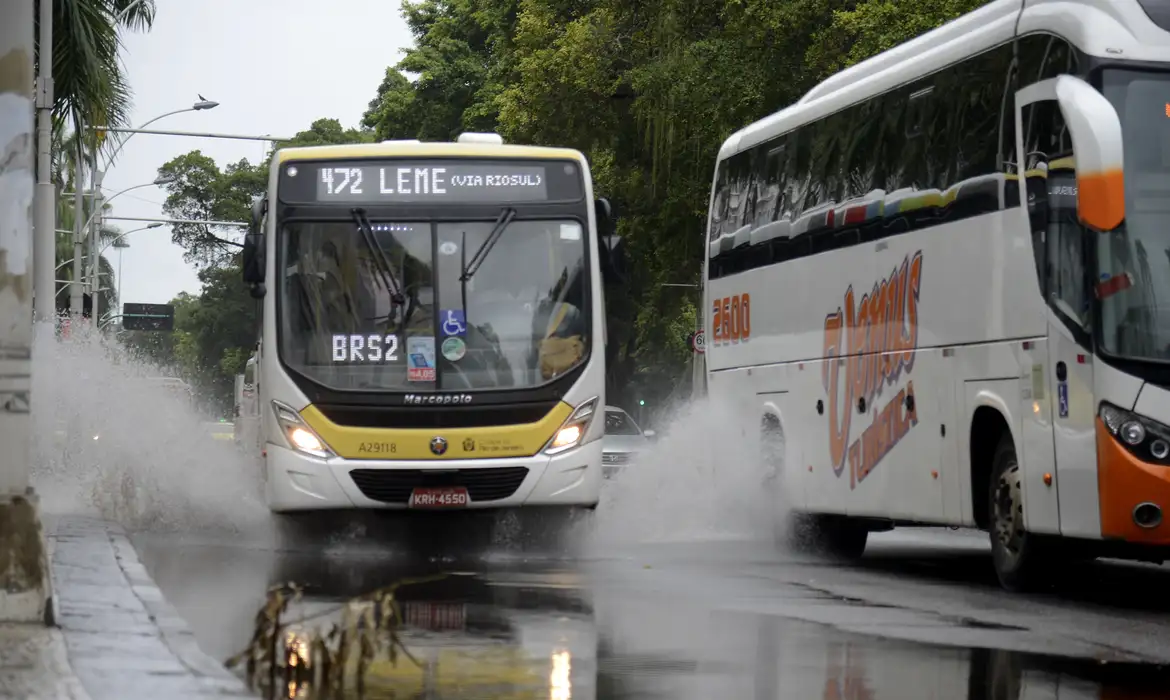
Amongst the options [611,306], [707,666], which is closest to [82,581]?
[707,666]

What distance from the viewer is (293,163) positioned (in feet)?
58.2

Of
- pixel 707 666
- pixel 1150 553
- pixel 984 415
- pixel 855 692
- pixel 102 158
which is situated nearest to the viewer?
pixel 855 692

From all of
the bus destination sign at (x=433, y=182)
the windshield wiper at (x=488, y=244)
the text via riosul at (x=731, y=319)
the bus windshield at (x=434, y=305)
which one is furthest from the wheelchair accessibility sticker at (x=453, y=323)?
the text via riosul at (x=731, y=319)

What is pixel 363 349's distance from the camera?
17.3m

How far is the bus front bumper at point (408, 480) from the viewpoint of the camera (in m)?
17.0

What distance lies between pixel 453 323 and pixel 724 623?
6.24m

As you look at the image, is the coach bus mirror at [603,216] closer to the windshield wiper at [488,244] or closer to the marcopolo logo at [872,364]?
the windshield wiper at [488,244]

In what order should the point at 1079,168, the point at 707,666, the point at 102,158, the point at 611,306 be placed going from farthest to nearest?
1. the point at 611,306
2. the point at 102,158
3. the point at 1079,168
4. the point at 707,666

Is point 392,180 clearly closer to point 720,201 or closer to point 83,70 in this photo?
point 720,201

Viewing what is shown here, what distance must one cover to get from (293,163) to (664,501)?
5.88 metres

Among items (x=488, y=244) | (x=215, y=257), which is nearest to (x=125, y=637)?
(x=488, y=244)

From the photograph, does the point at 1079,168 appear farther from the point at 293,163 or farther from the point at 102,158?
the point at 102,158

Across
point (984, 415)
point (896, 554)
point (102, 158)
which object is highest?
point (102, 158)

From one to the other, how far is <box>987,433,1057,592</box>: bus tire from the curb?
216 inches
